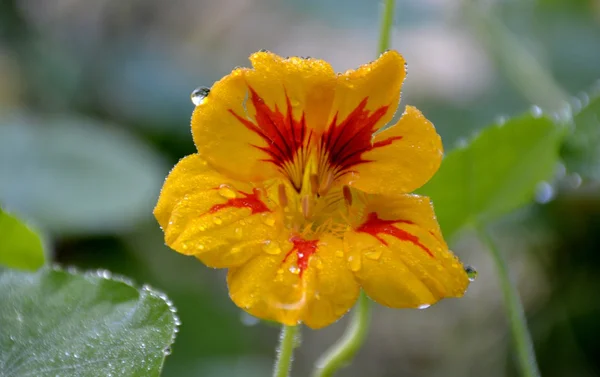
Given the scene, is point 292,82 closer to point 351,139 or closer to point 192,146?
point 351,139

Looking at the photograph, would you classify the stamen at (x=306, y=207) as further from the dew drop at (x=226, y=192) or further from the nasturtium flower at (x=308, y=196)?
the dew drop at (x=226, y=192)

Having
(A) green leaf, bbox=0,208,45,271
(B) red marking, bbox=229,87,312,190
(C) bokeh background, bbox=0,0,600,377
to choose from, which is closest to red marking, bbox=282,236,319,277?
(B) red marking, bbox=229,87,312,190

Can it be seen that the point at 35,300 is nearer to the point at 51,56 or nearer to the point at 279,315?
the point at 279,315

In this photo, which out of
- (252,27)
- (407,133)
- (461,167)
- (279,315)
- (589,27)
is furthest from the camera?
(252,27)

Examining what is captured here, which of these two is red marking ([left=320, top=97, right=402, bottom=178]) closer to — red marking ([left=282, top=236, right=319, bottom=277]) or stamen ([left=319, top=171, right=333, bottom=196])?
stamen ([left=319, top=171, right=333, bottom=196])

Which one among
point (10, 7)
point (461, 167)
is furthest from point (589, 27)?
point (10, 7)

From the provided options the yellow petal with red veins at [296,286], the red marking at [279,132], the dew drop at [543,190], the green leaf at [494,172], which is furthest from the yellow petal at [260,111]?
the dew drop at [543,190]
